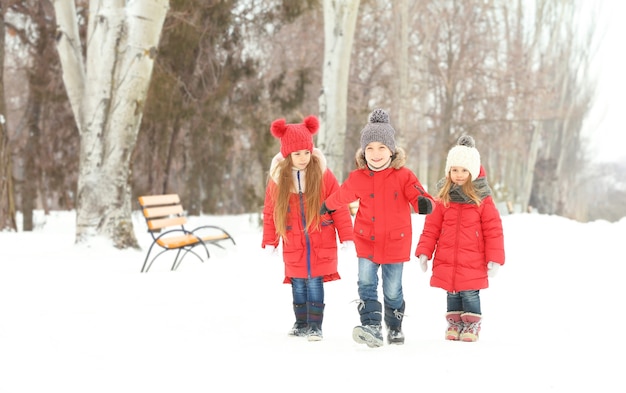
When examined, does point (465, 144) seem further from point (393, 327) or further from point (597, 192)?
point (597, 192)

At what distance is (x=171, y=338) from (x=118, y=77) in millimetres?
5502

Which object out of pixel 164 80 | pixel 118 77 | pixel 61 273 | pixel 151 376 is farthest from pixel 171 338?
pixel 164 80

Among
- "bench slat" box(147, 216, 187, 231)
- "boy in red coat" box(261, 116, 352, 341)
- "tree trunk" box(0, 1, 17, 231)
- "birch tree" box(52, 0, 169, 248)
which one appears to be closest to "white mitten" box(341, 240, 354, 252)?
"boy in red coat" box(261, 116, 352, 341)

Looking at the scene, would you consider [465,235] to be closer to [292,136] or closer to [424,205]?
[424,205]

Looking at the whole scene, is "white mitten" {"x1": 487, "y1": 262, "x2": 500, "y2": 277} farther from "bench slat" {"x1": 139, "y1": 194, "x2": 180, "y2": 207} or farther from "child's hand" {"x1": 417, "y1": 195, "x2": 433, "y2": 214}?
"bench slat" {"x1": 139, "y1": 194, "x2": 180, "y2": 207}

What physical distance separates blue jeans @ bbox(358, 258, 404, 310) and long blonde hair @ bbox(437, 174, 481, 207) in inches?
19.9

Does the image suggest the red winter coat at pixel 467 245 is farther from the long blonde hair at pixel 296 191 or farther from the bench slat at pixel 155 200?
the bench slat at pixel 155 200

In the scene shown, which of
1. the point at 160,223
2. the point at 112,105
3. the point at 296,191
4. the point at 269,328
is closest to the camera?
the point at 296,191

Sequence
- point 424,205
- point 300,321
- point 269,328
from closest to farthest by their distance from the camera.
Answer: point 424,205 → point 300,321 → point 269,328

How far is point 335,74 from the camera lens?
470 inches

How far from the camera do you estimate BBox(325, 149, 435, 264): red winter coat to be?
168 inches

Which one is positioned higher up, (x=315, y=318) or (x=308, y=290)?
(x=308, y=290)

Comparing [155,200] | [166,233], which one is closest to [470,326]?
[166,233]

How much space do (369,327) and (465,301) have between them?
0.68 meters
